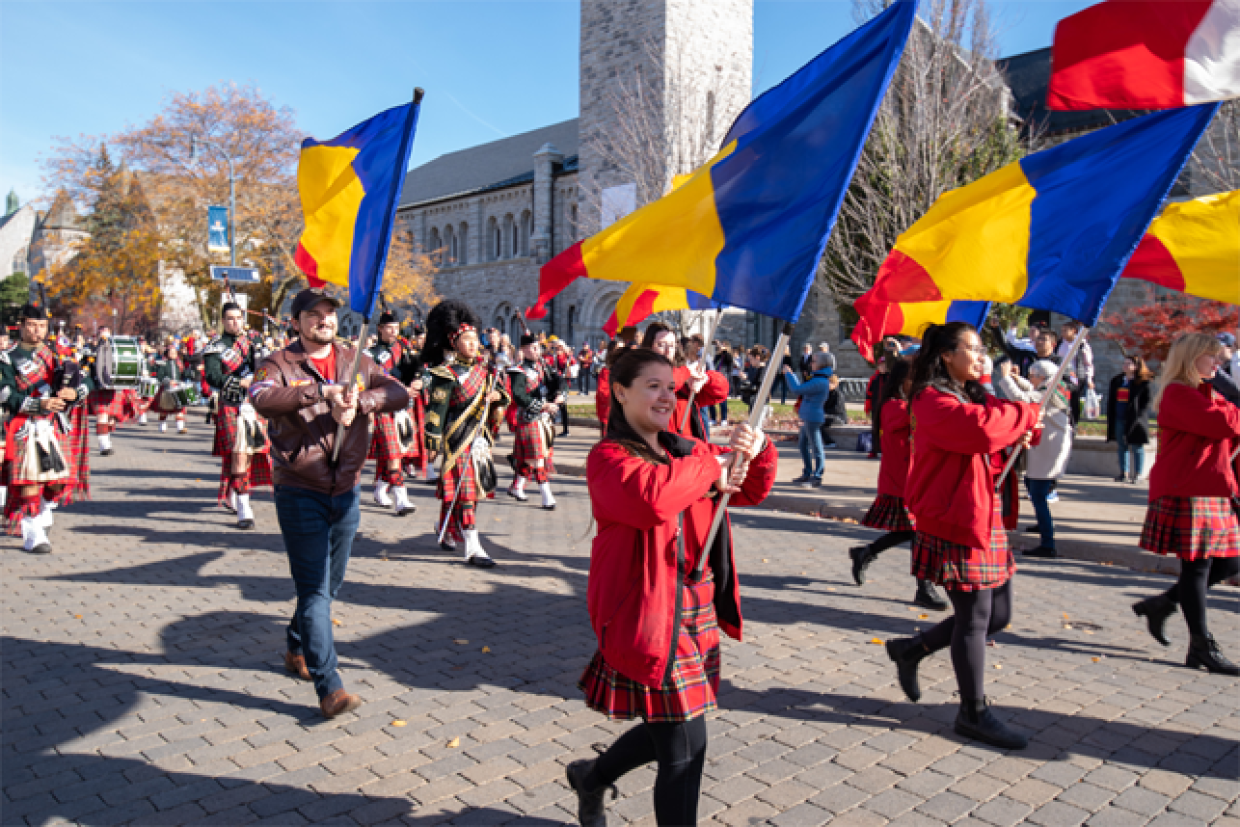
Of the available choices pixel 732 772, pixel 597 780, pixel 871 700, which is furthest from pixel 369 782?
pixel 871 700

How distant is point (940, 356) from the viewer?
407 cm

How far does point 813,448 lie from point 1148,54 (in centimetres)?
847

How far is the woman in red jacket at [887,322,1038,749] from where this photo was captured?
3.73 meters

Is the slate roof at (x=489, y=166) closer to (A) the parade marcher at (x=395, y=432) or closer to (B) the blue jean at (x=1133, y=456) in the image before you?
(B) the blue jean at (x=1133, y=456)

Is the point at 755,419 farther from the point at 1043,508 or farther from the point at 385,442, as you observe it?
the point at 385,442

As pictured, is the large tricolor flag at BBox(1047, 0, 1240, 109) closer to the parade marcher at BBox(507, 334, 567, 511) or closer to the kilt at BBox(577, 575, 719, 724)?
the kilt at BBox(577, 575, 719, 724)

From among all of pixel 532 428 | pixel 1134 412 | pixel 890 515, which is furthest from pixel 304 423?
pixel 1134 412

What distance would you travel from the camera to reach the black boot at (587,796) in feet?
9.89

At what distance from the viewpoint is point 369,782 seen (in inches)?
136

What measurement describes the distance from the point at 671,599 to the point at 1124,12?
327cm

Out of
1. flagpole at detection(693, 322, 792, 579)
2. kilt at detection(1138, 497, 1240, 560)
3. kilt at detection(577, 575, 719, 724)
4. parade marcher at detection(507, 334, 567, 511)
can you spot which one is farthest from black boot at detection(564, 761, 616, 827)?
parade marcher at detection(507, 334, 567, 511)

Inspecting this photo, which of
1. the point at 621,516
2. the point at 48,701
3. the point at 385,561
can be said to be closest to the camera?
the point at 621,516

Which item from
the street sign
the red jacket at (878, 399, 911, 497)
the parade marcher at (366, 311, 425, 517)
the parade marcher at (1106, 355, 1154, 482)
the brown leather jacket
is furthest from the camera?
the street sign

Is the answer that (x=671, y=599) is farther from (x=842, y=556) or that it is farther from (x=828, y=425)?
(x=828, y=425)
